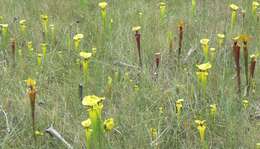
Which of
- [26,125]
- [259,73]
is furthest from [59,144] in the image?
[259,73]

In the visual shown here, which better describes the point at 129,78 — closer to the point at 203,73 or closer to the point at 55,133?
the point at 203,73

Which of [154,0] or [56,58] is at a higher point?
[154,0]

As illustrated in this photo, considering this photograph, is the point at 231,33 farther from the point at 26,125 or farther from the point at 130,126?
the point at 26,125

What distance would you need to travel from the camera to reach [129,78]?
8.08 feet

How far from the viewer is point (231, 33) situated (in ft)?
9.61

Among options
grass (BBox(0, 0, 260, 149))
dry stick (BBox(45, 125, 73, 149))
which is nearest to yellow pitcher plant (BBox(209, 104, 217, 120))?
grass (BBox(0, 0, 260, 149))

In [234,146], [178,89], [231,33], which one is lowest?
[234,146]

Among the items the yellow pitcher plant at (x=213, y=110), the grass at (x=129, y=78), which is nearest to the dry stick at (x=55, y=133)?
the grass at (x=129, y=78)

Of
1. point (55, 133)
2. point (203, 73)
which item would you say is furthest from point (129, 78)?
point (55, 133)

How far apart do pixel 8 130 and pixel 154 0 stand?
6.35 feet

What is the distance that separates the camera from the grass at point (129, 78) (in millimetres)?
1992

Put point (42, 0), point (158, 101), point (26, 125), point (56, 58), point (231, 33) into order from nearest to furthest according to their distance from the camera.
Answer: point (26, 125) < point (158, 101) < point (56, 58) < point (231, 33) < point (42, 0)

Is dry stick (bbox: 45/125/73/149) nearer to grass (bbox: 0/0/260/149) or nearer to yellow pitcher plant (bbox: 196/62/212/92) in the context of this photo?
grass (bbox: 0/0/260/149)

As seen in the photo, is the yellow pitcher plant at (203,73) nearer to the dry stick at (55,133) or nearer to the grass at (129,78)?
the grass at (129,78)
